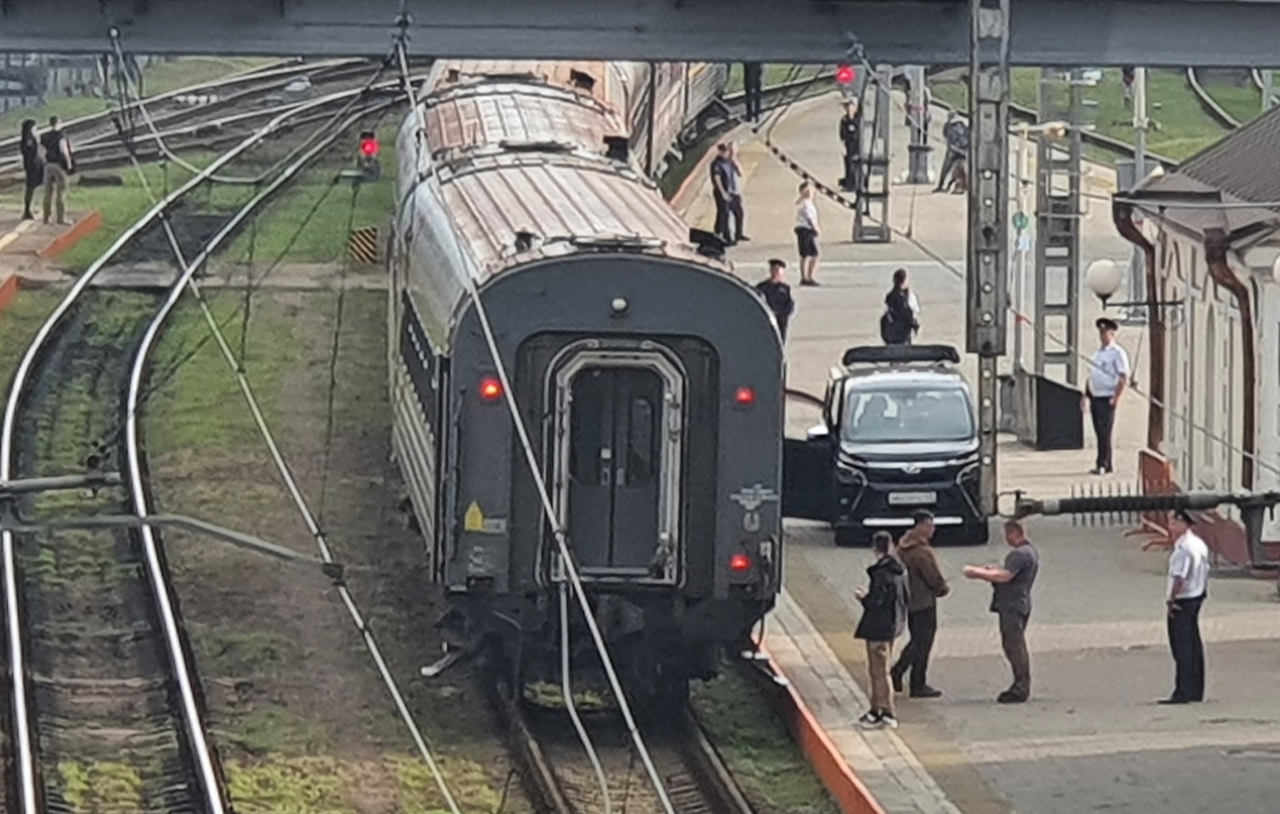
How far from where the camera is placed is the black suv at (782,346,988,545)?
2689cm

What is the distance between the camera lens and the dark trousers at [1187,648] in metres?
21.2

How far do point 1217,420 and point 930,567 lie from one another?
246 inches

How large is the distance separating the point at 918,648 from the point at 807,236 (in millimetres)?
19659

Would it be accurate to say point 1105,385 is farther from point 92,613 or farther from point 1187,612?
point 92,613

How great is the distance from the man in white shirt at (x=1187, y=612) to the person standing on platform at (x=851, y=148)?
885 inches

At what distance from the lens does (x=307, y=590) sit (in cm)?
2422

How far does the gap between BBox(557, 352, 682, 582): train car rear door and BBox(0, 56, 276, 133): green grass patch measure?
101 feet

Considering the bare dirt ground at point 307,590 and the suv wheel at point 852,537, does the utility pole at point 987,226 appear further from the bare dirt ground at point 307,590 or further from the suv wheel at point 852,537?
the suv wheel at point 852,537

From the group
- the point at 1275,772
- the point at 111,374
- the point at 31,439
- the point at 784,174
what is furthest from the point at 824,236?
the point at 1275,772

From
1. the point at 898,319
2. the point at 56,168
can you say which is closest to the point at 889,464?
the point at 898,319

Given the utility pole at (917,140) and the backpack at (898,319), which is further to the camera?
the utility pole at (917,140)

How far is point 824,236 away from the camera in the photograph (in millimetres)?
46688

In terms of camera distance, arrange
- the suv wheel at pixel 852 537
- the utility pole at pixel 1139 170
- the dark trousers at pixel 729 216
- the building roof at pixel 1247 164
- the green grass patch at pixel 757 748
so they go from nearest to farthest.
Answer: the green grass patch at pixel 757 748 < the building roof at pixel 1247 164 < the suv wheel at pixel 852 537 < the utility pole at pixel 1139 170 < the dark trousers at pixel 729 216

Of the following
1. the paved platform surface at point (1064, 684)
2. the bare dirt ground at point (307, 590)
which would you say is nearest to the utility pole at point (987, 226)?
the paved platform surface at point (1064, 684)
